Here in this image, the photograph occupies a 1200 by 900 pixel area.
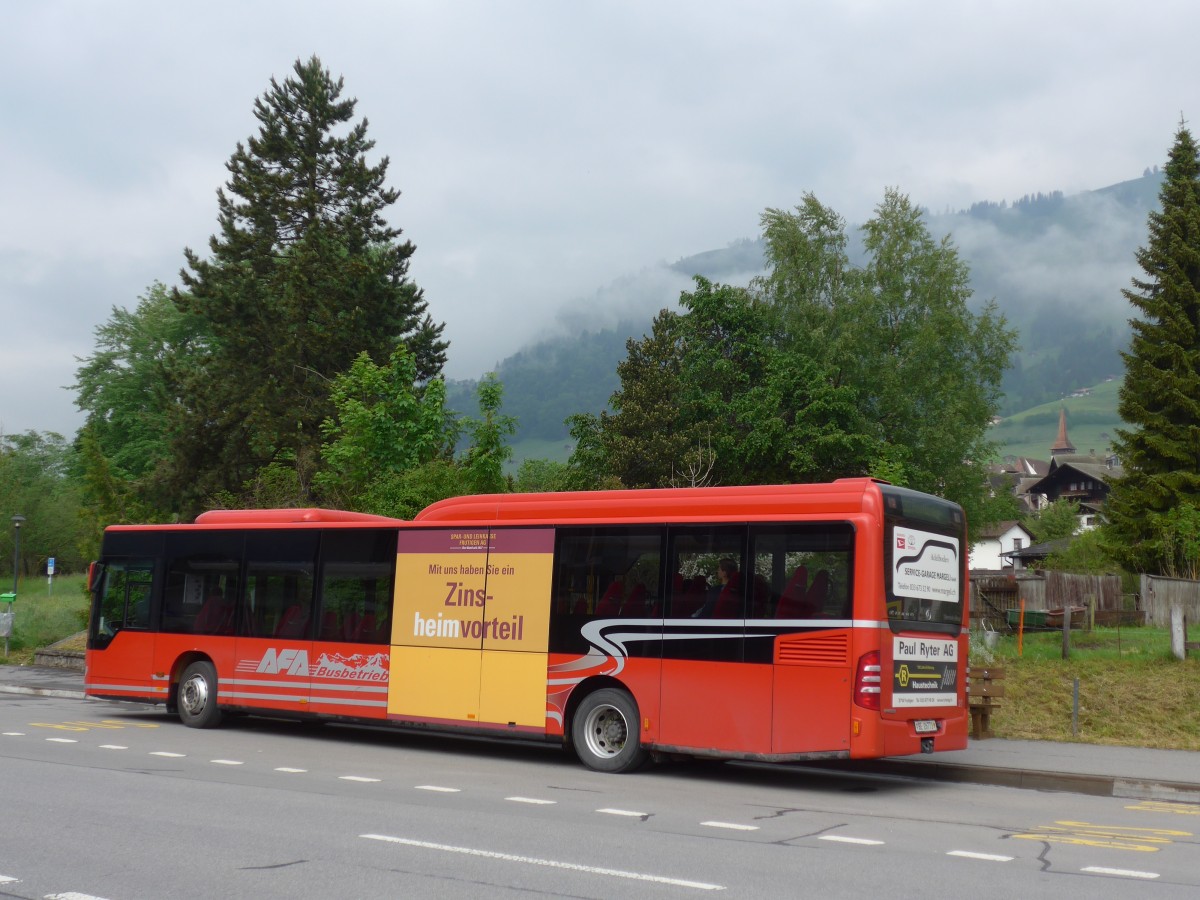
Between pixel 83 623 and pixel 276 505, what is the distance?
20.8 ft

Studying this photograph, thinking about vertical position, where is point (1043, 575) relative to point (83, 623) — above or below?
above

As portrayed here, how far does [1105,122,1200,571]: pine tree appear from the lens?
156ft

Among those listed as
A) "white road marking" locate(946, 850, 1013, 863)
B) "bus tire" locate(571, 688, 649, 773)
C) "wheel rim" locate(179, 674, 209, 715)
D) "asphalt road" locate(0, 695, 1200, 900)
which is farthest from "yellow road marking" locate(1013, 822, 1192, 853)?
"wheel rim" locate(179, 674, 209, 715)

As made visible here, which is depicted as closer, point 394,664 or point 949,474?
point 394,664

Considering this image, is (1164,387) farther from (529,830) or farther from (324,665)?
(529,830)

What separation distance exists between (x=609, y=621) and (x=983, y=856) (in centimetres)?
589

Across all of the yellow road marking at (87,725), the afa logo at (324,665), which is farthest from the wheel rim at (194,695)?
the afa logo at (324,665)

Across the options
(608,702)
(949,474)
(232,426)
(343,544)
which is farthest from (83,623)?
(949,474)

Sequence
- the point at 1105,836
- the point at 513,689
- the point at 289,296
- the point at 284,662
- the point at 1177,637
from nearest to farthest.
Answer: the point at 1105,836 < the point at 513,689 < the point at 284,662 < the point at 1177,637 < the point at 289,296

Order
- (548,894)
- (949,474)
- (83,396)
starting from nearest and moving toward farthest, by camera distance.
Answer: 1. (548,894)
2. (949,474)
3. (83,396)

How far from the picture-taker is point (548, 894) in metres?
7.00

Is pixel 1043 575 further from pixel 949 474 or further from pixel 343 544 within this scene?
pixel 343 544

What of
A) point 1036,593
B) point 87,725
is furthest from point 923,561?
point 1036,593

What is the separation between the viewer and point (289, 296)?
146 feet
